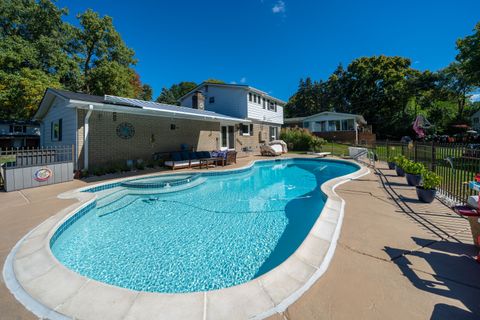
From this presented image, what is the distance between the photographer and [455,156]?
526cm

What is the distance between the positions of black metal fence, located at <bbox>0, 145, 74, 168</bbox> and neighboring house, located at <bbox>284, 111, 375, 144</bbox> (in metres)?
27.8

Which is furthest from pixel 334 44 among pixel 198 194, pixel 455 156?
pixel 198 194

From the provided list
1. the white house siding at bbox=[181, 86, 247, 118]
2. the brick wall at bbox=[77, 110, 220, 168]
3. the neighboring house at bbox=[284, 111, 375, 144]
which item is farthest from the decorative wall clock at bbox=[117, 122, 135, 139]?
the neighboring house at bbox=[284, 111, 375, 144]

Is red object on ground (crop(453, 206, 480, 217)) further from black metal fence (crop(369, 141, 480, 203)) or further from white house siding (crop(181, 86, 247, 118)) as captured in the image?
white house siding (crop(181, 86, 247, 118))

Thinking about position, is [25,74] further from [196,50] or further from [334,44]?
[334,44]

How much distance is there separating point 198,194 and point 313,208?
410cm

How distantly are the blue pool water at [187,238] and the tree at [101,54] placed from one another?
19780mm

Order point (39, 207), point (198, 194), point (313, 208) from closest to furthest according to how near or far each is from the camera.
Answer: point (39, 207) < point (313, 208) < point (198, 194)

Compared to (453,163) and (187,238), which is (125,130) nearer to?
(187,238)

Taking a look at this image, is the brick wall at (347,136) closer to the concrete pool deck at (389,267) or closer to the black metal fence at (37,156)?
the concrete pool deck at (389,267)

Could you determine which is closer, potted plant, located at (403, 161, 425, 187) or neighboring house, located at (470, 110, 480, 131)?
potted plant, located at (403, 161, 425, 187)

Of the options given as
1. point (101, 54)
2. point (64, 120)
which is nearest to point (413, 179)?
point (64, 120)

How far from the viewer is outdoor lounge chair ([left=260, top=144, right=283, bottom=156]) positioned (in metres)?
17.4

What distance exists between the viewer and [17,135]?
69.5 feet
